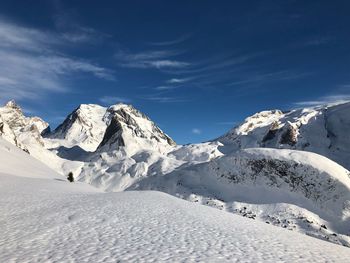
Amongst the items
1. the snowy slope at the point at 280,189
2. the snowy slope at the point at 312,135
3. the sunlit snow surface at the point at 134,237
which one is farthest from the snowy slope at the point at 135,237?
the snowy slope at the point at 312,135

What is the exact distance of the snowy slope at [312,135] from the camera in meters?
103

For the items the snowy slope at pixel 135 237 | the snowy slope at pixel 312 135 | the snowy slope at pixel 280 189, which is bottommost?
the snowy slope at pixel 135 237

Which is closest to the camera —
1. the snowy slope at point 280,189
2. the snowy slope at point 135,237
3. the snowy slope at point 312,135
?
the snowy slope at point 135,237

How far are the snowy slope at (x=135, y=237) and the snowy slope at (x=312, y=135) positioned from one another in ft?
267

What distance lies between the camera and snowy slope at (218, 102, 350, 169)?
337 ft

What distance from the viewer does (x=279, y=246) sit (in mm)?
12562

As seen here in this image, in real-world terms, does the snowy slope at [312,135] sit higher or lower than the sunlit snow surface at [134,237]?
higher

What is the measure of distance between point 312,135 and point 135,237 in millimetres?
108533

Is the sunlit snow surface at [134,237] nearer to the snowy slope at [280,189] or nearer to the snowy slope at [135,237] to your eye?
the snowy slope at [135,237]

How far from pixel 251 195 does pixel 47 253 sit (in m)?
32.6

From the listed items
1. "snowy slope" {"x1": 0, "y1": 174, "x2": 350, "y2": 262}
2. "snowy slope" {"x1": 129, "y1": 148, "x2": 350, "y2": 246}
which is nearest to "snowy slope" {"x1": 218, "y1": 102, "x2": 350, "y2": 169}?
"snowy slope" {"x1": 129, "y1": 148, "x2": 350, "y2": 246}

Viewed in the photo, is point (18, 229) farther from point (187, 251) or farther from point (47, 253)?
point (187, 251)

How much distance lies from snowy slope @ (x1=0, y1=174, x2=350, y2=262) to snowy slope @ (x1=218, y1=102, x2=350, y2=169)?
81378 mm

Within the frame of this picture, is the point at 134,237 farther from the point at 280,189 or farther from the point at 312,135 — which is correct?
the point at 312,135
